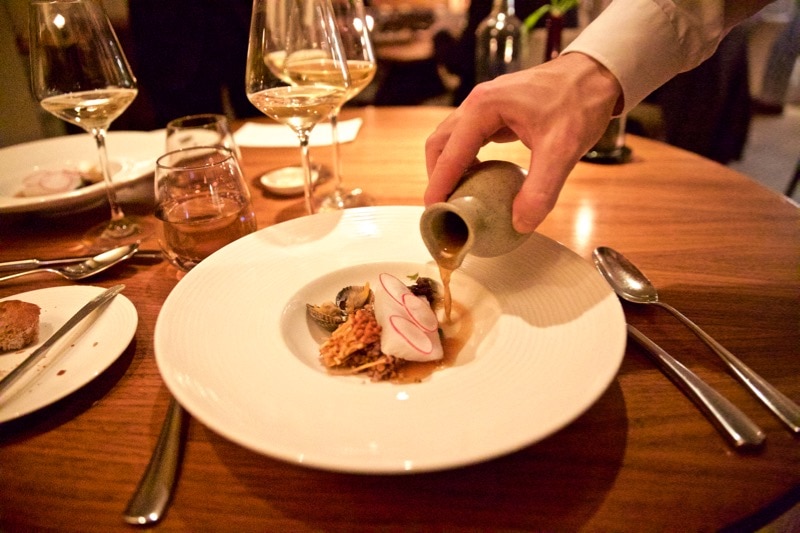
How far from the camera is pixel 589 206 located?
140 centimetres

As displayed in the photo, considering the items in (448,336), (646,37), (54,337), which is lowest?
(448,336)

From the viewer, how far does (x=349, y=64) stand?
151 cm

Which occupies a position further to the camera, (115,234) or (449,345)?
(115,234)

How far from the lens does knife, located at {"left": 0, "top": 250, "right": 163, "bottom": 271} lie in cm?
113

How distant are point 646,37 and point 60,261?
4.31 ft

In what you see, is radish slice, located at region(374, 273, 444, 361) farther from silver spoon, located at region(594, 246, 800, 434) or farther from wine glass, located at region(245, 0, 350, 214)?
wine glass, located at region(245, 0, 350, 214)

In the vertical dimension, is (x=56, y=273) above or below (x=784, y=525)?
above

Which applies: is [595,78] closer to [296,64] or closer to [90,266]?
[296,64]

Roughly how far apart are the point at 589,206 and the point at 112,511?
4.16 ft

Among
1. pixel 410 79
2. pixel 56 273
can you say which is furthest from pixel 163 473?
pixel 410 79

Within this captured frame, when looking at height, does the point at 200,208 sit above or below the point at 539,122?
below

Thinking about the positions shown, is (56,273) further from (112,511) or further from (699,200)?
(699,200)

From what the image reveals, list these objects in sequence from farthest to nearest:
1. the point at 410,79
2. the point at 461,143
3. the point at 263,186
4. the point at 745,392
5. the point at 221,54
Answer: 1. the point at 410,79
2. the point at 221,54
3. the point at 263,186
4. the point at 461,143
5. the point at 745,392

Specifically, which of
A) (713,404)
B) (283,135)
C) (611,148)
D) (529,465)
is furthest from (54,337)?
(611,148)
